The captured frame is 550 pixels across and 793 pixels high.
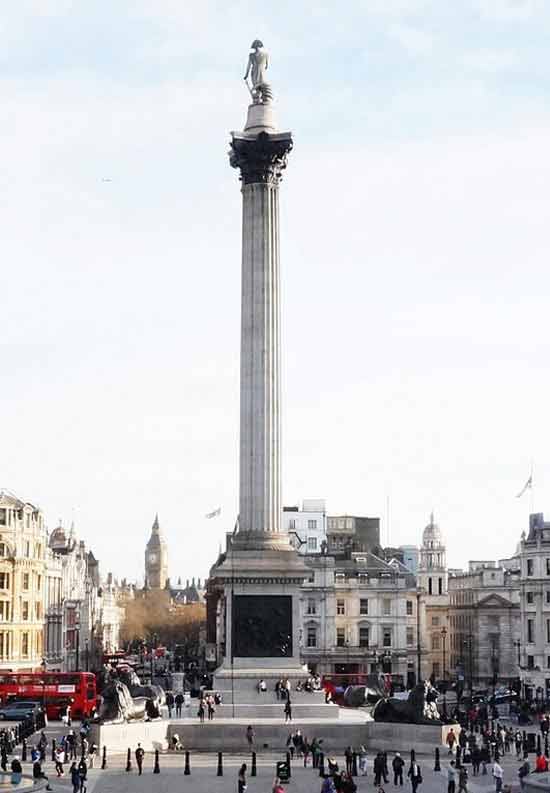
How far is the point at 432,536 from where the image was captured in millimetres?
147125

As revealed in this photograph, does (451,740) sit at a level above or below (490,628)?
below

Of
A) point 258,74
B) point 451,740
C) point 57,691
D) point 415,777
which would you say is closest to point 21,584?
point 57,691

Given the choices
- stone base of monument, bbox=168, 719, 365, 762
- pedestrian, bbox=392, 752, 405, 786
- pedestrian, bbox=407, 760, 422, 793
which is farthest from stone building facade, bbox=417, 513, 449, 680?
pedestrian, bbox=407, 760, 422, 793

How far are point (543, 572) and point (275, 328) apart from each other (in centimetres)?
4505

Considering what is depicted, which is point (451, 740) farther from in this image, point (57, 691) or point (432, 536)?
point (432, 536)

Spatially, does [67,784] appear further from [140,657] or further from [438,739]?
[140,657]

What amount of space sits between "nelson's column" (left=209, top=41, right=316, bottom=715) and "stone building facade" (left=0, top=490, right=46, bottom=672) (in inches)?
1428

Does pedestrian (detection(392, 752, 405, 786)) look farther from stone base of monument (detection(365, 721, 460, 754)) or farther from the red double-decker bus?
the red double-decker bus

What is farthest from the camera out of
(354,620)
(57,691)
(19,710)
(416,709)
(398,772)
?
(354,620)

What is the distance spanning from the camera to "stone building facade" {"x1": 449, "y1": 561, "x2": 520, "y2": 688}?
5443 inches

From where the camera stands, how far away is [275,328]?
253 ft

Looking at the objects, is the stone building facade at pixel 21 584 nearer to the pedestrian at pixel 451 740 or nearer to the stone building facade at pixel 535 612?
the stone building facade at pixel 535 612

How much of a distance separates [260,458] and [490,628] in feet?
236

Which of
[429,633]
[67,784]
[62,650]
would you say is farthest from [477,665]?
[67,784]
